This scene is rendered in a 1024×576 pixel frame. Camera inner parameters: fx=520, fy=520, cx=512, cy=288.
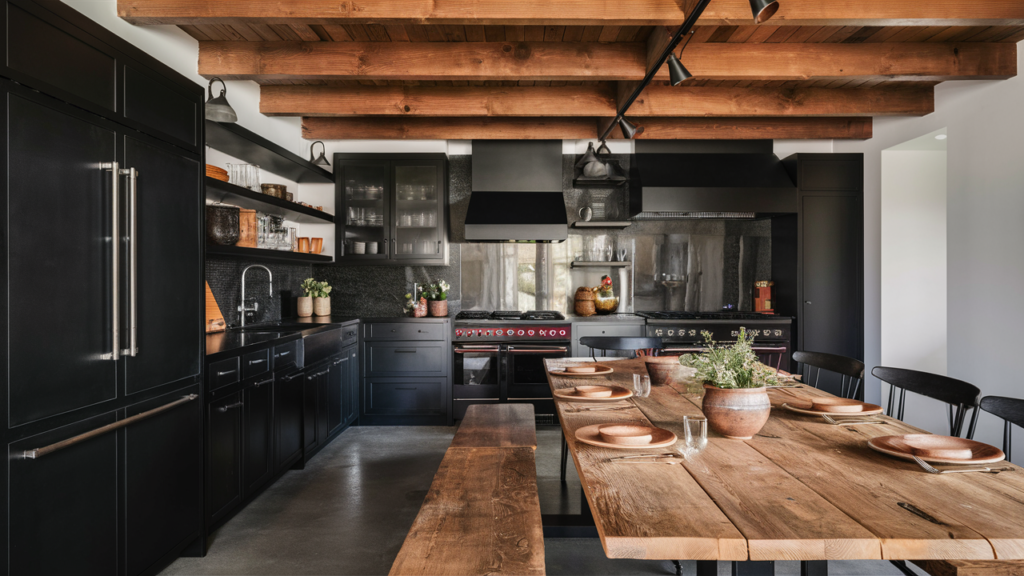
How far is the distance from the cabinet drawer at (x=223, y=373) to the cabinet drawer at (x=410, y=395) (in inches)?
79.5

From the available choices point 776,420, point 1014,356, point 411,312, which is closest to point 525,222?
point 411,312

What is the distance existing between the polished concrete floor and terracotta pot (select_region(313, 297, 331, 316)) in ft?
4.42

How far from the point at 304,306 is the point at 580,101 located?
3.01 meters

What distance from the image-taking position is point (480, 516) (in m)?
1.55

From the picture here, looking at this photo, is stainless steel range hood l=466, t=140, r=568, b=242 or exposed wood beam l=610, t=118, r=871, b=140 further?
stainless steel range hood l=466, t=140, r=568, b=242

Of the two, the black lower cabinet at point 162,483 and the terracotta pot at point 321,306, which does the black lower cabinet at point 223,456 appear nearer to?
the black lower cabinet at point 162,483

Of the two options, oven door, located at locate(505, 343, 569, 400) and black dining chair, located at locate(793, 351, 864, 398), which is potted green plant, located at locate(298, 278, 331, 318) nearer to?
oven door, located at locate(505, 343, 569, 400)

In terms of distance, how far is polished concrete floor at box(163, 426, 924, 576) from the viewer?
236 cm

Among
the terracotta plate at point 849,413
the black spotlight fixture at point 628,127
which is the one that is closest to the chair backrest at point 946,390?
the terracotta plate at point 849,413

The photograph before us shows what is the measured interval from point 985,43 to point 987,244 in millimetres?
1284

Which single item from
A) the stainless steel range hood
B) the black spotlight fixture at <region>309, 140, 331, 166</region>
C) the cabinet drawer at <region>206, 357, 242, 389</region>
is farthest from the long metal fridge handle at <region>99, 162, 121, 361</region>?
the stainless steel range hood

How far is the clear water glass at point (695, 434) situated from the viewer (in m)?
1.52

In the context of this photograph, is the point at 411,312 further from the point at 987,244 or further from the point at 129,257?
the point at 987,244

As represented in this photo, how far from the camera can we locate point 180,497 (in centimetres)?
235
